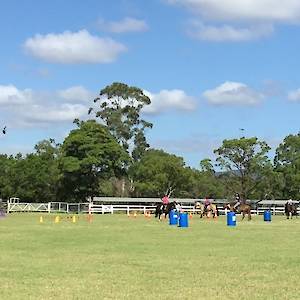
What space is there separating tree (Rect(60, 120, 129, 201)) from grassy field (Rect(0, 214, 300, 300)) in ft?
165

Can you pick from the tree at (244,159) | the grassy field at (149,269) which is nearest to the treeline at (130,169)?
the tree at (244,159)

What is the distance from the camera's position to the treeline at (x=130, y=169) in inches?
2931

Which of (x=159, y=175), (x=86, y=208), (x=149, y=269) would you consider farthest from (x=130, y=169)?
(x=149, y=269)

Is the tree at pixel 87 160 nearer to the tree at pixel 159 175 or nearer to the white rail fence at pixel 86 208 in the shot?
the white rail fence at pixel 86 208

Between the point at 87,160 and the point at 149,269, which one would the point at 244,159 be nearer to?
the point at 87,160

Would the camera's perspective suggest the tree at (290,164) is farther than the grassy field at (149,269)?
Yes

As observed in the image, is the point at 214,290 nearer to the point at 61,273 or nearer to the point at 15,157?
the point at 61,273

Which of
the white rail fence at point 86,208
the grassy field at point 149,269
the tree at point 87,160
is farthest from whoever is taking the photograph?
the tree at point 87,160

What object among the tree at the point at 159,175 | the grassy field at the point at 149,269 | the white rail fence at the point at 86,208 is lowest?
the grassy field at the point at 149,269

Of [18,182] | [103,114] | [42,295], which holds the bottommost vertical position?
[42,295]

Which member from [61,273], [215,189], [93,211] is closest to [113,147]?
[93,211]

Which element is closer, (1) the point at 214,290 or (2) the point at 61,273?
(1) the point at 214,290

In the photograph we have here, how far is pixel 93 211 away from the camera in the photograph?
64750 mm

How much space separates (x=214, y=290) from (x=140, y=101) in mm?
79535
